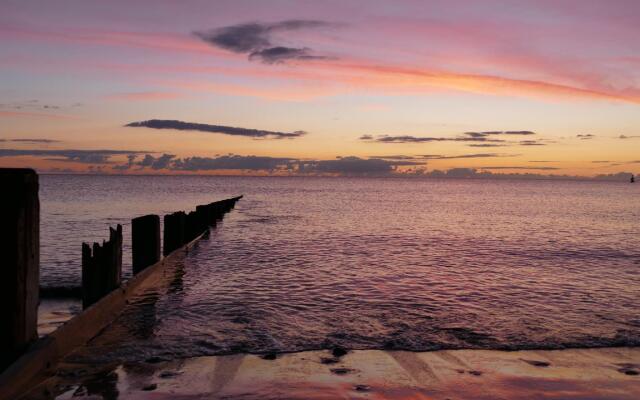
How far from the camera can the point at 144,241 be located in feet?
39.2

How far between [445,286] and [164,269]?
7.11m

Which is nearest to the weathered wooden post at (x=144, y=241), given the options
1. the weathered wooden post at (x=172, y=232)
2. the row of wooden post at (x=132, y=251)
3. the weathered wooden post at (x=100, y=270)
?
the row of wooden post at (x=132, y=251)

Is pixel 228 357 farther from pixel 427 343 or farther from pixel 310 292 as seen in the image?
pixel 310 292

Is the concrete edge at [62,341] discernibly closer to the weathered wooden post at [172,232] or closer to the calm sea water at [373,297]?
the calm sea water at [373,297]

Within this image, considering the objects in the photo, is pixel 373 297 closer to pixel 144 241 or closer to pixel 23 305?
pixel 144 241

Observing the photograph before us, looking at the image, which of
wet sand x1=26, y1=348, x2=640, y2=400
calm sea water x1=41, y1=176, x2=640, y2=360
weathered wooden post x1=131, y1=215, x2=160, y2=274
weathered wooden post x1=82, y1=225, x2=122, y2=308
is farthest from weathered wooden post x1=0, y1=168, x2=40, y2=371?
weathered wooden post x1=131, y1=215, x2=160, y2=274

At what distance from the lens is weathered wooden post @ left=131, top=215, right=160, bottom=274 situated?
1166cm

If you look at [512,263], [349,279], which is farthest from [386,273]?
[512,263]

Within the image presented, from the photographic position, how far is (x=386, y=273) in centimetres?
1511

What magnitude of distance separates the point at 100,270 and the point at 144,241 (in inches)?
132

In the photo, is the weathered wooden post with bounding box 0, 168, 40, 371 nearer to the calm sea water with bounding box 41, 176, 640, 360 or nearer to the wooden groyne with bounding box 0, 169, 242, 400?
the wooden groyne with bounding box 0, 169, 242, 400

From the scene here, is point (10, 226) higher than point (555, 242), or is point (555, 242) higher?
point (10, 226)

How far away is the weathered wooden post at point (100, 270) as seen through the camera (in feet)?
27.7

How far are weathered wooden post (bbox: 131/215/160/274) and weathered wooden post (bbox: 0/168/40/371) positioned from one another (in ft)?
21.0
